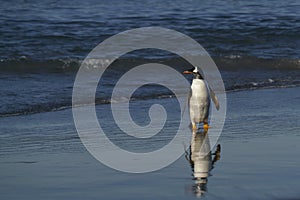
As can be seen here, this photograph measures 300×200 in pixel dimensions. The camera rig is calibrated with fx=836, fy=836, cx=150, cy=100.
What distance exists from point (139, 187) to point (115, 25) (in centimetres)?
1099

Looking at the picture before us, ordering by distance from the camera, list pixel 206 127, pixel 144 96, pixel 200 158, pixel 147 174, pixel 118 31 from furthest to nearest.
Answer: pixel 118 31 → pixel 144 96 → pixel 206 127 → pixel 200 158 → pixel 147 174

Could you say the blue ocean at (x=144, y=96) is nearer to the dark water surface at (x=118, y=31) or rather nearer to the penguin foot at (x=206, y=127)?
the dark water surface at (x=118, y=31)

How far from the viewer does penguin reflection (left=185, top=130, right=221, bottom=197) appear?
5934 mm

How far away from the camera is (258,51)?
14641mm

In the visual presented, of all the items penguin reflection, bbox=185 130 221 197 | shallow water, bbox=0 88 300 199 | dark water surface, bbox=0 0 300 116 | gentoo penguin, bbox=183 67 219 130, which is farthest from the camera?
dark water surface, bbox=0 0 300 116

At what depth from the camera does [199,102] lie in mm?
8531

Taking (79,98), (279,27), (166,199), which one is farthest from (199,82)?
(279,27)

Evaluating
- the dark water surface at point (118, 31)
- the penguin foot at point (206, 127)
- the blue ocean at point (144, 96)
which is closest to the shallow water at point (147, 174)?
the blue ocean at point (144, 96)

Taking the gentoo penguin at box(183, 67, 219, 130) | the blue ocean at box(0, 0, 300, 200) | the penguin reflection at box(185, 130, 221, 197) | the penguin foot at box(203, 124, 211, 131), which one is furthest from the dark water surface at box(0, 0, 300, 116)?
the penguin reflection at box(185, 130, 221, 197)

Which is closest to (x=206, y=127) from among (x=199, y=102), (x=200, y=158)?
(x=199, y=102)

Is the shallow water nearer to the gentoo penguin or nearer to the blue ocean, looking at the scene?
the blue ocean

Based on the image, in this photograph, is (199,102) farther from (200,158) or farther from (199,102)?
(200,158)

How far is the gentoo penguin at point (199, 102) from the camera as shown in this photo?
8359 mm

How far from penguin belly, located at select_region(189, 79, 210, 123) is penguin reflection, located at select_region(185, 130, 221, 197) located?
1.09 feet
